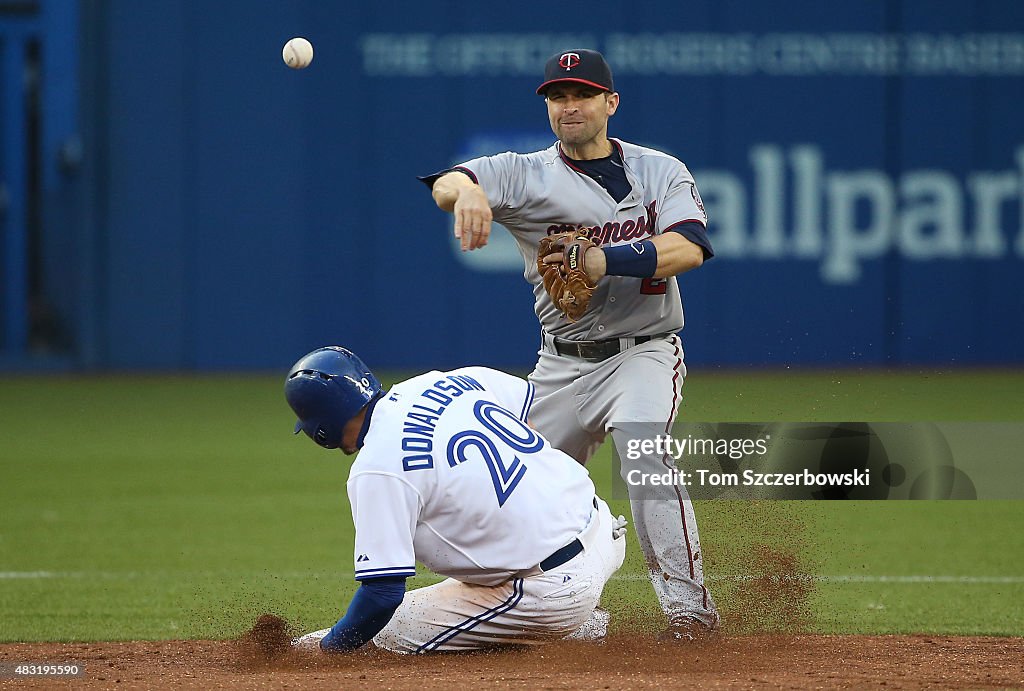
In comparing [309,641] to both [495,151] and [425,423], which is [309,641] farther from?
[495,151]

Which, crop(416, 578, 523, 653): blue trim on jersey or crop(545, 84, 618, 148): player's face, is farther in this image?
crop(545, 84, 618, 148): player's face

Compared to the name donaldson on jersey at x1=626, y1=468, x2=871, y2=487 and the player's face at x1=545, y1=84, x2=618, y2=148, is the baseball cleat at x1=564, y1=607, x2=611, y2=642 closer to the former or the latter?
the name donaldson on jersey at x1=626, y1=468, x2=871, y2=487

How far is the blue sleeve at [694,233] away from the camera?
535 centimetres

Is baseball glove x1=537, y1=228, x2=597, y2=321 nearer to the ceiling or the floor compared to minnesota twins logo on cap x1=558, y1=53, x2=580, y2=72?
nearer to the floor

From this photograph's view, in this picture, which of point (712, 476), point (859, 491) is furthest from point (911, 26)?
point (712, 476)

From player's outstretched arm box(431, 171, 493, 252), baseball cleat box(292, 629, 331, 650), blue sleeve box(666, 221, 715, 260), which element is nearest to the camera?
baseball cleat box(292, 629, 331, 650)

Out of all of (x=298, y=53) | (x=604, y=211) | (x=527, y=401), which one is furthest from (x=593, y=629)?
(x=298, y=53)

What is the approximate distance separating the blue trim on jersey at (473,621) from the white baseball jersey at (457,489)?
0.07 meters

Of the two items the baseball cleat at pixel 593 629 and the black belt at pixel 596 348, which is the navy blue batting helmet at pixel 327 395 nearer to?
the baseball cleat at pixel 593 629

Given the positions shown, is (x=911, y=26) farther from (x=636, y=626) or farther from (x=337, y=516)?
(x=636, y=626)

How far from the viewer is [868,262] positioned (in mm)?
16359

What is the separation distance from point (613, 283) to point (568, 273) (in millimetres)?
361

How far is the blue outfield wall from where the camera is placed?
16.1 m

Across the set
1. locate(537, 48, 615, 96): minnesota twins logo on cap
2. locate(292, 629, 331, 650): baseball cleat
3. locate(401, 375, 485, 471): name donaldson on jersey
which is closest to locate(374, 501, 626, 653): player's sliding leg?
locate(292, 629, 331, 650): baseball cleat
